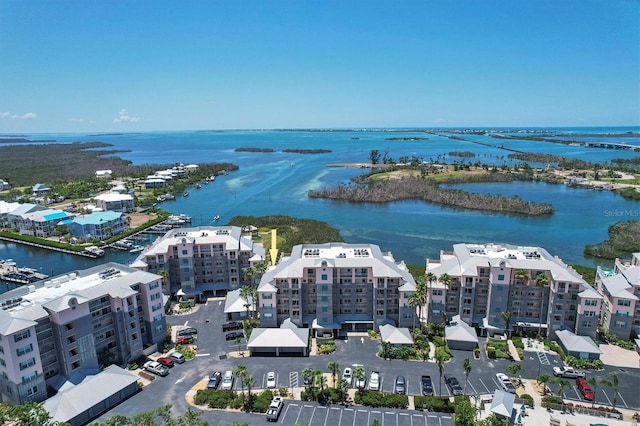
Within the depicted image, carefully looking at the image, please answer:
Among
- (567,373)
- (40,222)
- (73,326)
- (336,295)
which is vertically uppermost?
(73,326)

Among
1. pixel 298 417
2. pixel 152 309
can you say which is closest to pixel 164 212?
pixel 152 309

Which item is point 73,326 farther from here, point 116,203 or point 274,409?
Result: point 116,203

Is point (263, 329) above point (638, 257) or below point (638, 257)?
below

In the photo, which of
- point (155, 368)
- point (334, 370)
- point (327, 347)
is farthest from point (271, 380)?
point (155, 368)

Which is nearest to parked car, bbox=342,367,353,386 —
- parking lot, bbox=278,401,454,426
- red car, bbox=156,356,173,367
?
parking lot, bbox=278,401,454,426

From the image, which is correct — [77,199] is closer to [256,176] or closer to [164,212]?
[164,212]

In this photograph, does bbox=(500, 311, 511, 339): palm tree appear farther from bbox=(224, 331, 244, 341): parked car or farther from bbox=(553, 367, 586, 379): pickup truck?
bbox=(224, 331, 244, 341): parked car
